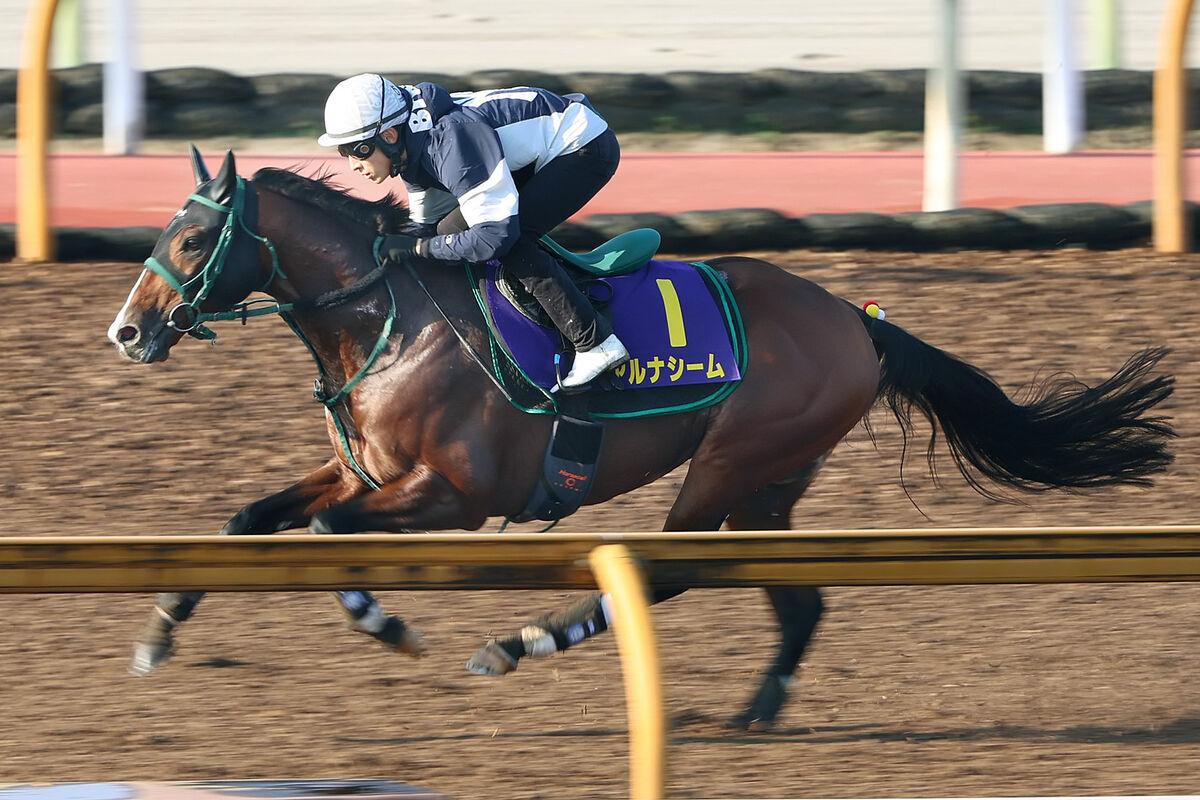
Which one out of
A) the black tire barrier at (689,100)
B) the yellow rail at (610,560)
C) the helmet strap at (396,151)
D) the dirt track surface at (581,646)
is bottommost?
the dirt track surface at (581,646)

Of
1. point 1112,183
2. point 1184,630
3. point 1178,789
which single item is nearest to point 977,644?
point 1184,630

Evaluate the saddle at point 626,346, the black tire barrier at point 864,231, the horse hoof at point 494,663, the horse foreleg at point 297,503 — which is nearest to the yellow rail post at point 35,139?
the black tire barrier at point 864,231

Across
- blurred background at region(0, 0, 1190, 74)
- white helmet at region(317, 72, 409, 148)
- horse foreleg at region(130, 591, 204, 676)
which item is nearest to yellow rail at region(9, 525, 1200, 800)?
horse foreleg at region(130, 591, 204, 676)

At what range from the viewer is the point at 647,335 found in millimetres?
5207

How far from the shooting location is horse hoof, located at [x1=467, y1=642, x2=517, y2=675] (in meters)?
5.05

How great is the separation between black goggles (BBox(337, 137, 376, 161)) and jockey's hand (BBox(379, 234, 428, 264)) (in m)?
0.30

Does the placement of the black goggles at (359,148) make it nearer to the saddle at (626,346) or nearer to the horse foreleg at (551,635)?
the saddle at (626,346)

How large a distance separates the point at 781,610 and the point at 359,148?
1882 millimetres

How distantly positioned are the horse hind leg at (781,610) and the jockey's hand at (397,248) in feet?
4.35

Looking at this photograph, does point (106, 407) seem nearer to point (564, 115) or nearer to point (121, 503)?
A: point (121, 503)

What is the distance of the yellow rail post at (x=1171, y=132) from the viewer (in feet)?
28.0

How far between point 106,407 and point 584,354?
3254 mm

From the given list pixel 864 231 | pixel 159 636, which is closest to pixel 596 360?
pixel 159 636

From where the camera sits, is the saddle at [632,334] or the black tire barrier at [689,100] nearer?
the saddle at [632,334]
